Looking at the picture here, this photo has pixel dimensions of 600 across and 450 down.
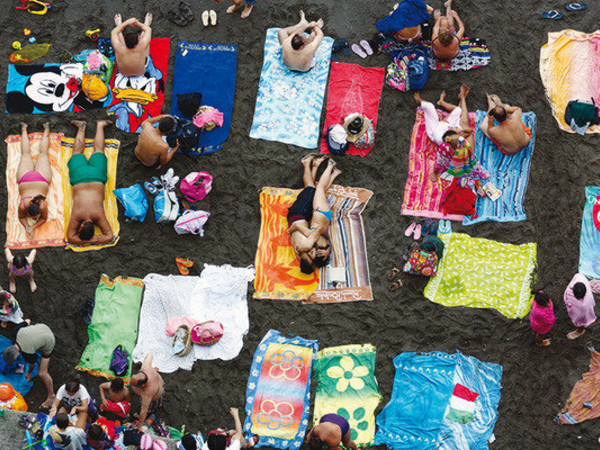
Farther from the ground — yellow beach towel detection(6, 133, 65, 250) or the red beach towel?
the red beach towel

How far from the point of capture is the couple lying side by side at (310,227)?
994 centimetres

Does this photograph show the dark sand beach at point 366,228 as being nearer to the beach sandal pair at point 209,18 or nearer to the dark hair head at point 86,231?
the beach sandal pair at point 209,18

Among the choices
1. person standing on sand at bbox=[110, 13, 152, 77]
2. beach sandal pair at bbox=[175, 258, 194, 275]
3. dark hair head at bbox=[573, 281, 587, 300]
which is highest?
person standing on sand at bbox=[110, 13, 152, 77]

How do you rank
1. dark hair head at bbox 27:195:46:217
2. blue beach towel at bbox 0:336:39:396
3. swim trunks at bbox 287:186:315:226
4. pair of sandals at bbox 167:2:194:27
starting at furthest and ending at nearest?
pair of sandals at bbox 167:2:194:27
dark hair head at bbox 27:195:46:217
swim trunks at bbox 287:186:315:226
blue beach towel at bbox 0:336:39:396

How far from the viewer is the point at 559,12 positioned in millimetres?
11203

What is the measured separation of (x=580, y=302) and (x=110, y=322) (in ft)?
20.1

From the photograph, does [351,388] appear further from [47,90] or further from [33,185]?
[47,90]

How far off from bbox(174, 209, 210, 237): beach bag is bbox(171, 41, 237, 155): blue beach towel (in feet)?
3.75

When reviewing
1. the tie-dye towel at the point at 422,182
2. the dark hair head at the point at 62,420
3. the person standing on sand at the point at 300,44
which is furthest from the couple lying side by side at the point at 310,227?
the dark hair head at the point at 62,420

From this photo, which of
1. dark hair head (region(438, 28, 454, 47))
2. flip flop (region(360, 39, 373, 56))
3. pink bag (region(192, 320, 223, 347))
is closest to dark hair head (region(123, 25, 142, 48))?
flip flop (region(360, 39, 373, 56))

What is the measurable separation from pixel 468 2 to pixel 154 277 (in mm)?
6201

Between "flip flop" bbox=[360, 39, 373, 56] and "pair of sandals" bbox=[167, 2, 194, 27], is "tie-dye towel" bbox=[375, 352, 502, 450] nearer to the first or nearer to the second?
"flip flop" bbox=[360, 39, 373, 56]

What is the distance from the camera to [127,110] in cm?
1095

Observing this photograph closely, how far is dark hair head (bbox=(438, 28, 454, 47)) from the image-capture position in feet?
34.5
